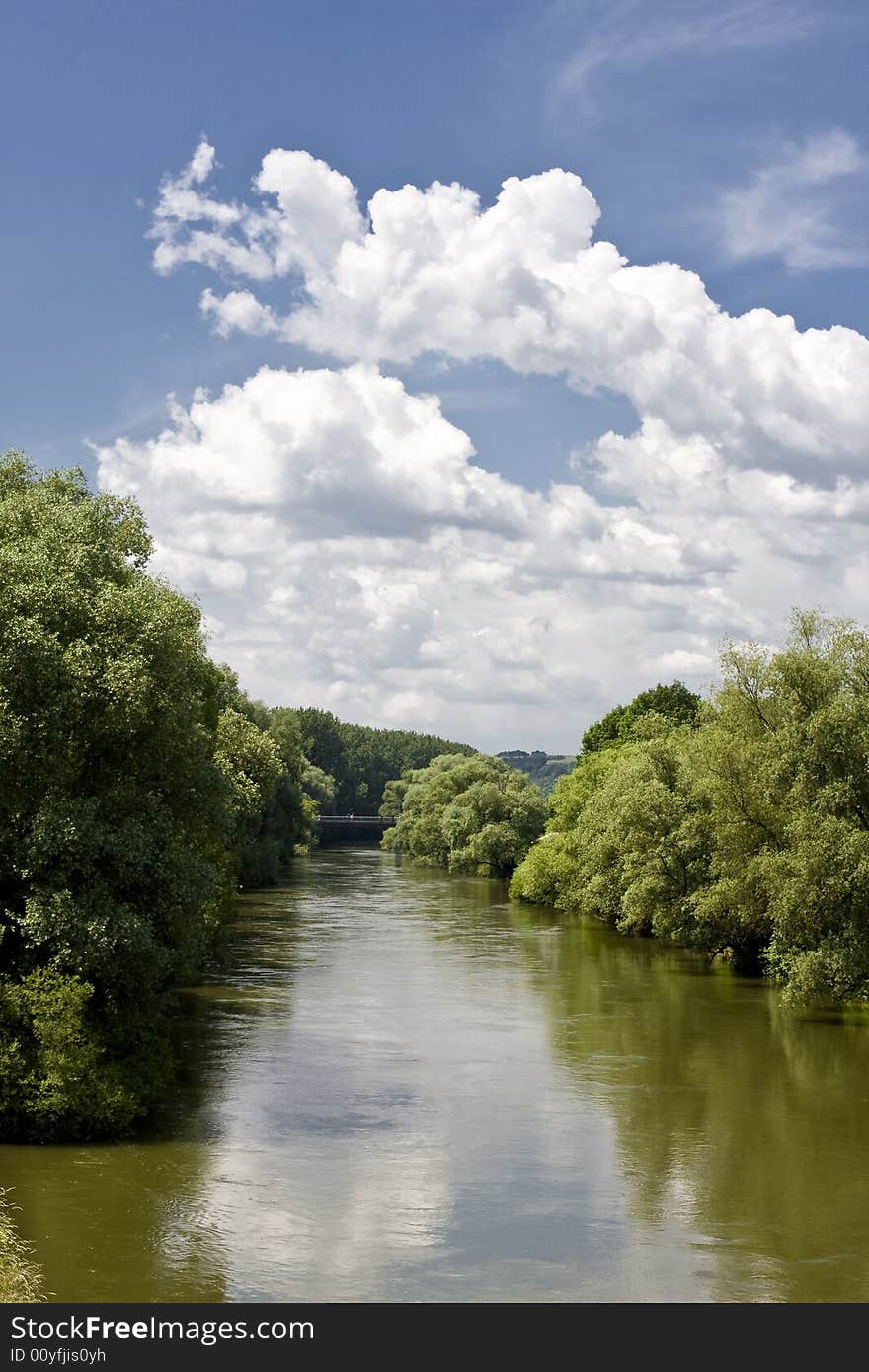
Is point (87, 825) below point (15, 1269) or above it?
above

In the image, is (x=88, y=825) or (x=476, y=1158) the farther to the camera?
(x=88, y=825)

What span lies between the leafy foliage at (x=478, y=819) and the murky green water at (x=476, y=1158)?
5864cm

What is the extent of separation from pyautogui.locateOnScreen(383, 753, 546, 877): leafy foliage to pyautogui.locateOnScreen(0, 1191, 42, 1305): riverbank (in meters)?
85.7

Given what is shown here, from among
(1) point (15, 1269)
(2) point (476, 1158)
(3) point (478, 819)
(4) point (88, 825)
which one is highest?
(4) point (88, 825)

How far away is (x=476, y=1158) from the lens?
26250 mm

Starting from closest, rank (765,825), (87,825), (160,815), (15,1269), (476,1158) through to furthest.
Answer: (15,1269) → (476,1158) → (87,825) → (160,815) → (765,825)

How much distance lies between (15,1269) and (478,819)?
94671 mm

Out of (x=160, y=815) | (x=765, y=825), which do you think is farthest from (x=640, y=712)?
(x=160, y=815)

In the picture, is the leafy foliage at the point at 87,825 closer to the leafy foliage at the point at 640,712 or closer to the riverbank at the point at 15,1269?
the riverbank at the point at 15,1269

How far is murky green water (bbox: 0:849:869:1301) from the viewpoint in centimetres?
2008

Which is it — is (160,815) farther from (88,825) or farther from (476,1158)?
(476,1158)

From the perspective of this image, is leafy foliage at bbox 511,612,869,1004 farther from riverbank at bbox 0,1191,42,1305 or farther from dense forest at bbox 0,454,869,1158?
riverbank at bbox 0,1191,42,1305

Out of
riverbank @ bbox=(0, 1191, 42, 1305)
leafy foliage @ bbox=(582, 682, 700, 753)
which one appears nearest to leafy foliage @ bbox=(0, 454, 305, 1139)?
riverbank @ bbox=(0, 1191, 42, 1305)
